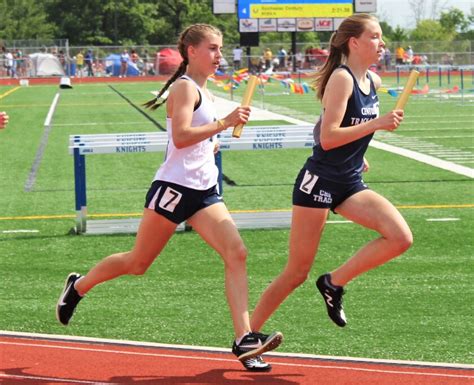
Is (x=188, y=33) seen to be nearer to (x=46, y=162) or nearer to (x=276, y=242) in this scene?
(x=276, y=242)

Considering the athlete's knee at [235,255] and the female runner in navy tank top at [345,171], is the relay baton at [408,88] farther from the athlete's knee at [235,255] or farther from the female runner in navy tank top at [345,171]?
the athlete's knee at [235,255]

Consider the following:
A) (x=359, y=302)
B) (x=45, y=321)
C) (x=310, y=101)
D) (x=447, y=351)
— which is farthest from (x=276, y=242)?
(x=310, y=101)

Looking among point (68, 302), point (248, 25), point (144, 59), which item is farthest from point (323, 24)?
point (68, 302)

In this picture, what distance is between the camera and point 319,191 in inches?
256

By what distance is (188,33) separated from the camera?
6.68 meters

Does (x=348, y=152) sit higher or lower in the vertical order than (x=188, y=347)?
higher

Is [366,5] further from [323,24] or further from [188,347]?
[188,347]

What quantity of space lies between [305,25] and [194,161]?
50.8 meters

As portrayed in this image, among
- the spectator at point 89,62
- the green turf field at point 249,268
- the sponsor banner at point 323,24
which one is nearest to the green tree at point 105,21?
the spectator at point 89,62

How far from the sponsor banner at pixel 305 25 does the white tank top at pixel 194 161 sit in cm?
4961

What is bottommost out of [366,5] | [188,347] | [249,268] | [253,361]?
[249,268]

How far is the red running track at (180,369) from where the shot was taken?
20.6ft

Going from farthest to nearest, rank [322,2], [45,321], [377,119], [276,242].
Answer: [322,2] → [276,242] → [45,321] → [377,119]

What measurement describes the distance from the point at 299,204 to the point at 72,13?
104 m
